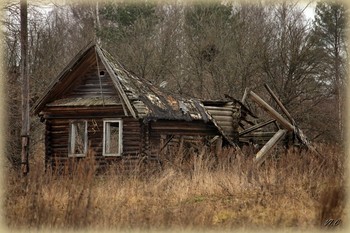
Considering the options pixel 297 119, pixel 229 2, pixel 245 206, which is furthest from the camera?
pixel 229 2

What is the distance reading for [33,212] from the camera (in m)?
7.93

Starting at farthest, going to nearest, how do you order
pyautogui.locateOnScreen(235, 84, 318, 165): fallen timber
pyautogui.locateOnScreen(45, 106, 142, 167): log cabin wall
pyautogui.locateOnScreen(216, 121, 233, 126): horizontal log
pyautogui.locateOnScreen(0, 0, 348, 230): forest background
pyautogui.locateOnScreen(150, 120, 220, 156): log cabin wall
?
pyautogui.locateOnScreen(216, 121, 233, 126): horizontal log, pyautogui.locateOnScreen(150, 120, 220, 156): log cabin wall, pyautogui.locateOnScreen(45, 106, 142, 167): log cabin wall, pyautogui.locateOnScreen(235, 84, 318, 165): fallen timber, pyautogui.locateOnScreen(0, 0, 348, 230): forest background

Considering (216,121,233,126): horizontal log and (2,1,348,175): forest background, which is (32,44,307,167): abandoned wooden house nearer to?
(216,121,233,126): horizontal log

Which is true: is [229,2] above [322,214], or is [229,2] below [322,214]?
above

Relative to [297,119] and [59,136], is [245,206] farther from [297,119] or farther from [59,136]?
[297,119]

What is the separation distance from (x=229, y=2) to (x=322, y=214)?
94.6 feet

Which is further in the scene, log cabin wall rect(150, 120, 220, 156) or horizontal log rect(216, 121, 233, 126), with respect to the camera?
horizontal log rect(216, 121, 233, 126)

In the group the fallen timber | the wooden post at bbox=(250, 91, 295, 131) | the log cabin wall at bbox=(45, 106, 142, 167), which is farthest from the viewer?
the wooden post at bbox=(250, 91, 295, 131)

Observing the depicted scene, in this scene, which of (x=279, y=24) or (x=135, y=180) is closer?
(x=135, y=180)

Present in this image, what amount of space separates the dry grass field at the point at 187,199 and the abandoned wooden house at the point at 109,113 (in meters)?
5.70

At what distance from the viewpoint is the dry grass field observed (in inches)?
308

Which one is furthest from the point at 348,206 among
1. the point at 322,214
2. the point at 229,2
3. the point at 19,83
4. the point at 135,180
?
the point at 229,2

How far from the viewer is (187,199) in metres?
10.9

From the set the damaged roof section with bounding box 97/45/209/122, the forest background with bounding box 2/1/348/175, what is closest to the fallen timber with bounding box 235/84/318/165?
the damaged roof section with bounding box 97/45/209/122
